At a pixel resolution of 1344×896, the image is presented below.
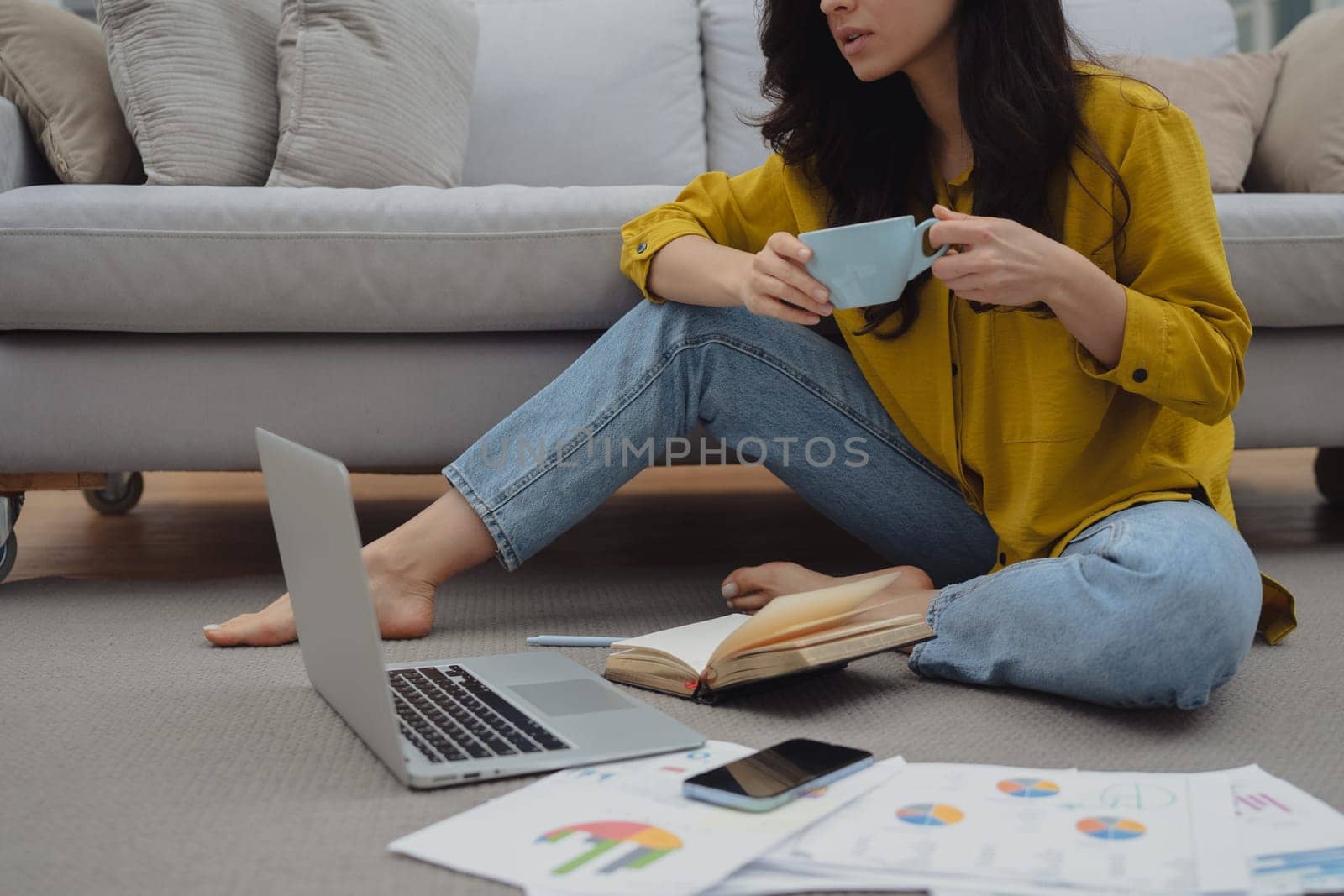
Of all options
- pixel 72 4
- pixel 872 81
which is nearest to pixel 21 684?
pixel 872 81

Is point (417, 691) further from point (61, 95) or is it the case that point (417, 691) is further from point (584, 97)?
point (584, 97)

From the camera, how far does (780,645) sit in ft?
3.27

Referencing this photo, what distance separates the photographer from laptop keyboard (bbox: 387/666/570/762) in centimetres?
89

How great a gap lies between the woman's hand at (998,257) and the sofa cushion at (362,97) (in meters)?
1.12

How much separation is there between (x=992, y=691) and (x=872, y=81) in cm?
62

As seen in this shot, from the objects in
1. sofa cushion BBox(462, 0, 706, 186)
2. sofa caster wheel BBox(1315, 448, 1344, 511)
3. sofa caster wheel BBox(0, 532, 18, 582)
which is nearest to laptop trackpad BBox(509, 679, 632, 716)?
sofa caster wheel BBox(0, 532, 18, 582)

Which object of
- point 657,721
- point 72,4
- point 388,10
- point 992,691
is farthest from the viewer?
point 72,4

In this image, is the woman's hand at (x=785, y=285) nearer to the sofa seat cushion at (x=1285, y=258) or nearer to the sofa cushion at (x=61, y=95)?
the sofa seat cushion at (x=1285, y=258)

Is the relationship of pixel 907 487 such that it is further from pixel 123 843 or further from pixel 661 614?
pixel 123 843

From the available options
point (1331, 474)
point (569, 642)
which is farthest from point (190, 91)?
point (1331, 474)

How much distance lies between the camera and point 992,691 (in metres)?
1.10

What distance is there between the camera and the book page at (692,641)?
1092 mm

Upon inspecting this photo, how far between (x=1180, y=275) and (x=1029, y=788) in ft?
1.67

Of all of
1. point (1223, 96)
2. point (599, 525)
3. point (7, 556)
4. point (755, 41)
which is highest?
point (755, 41)
